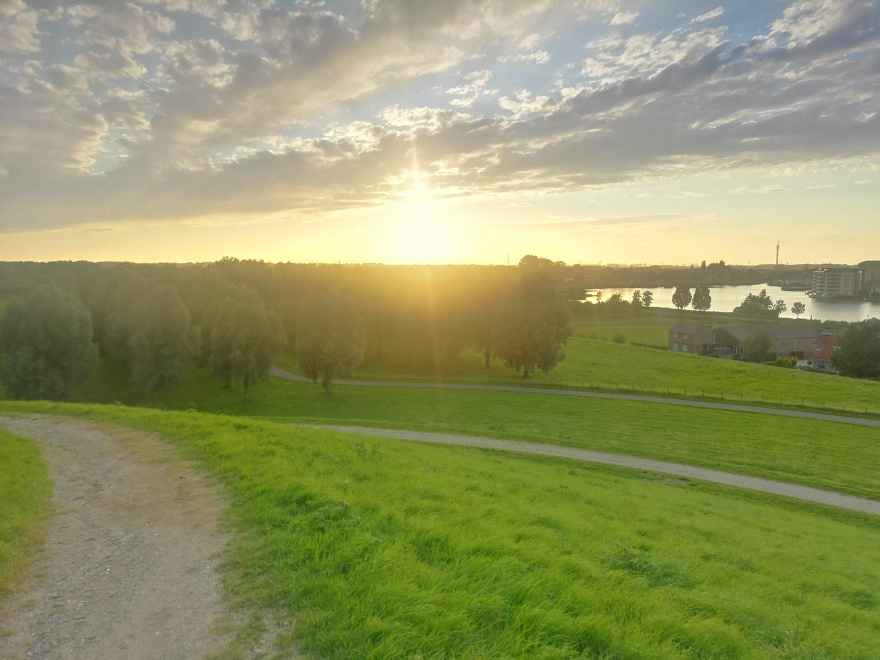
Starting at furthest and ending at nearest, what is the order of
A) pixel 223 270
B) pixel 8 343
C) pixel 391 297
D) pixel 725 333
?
pixel 725 333 → pixel 223 270 → pixel 391 297 → pixel 8 343

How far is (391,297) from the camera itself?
192 feet

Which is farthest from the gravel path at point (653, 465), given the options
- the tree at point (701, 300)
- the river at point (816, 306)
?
the tree at point (701, 300)

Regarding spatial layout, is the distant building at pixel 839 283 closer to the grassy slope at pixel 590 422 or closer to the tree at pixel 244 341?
the grassy slope at pixel 590 422

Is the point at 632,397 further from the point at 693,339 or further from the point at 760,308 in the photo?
the point at 760,308

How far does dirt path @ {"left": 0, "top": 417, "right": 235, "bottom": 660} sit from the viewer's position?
5.20 metres

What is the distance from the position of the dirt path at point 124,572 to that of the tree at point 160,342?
33.2 metres

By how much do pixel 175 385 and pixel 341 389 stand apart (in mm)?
14902

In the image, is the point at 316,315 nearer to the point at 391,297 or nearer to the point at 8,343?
the point at 391,297

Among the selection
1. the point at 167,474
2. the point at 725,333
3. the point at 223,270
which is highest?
the point at 223,270

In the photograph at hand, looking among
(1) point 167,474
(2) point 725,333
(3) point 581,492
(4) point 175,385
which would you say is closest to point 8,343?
(4) point 175,385

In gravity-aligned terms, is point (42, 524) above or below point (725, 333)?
above

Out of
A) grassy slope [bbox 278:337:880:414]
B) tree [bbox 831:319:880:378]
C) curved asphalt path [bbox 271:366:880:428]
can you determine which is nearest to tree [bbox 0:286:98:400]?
curved asphalt path [bbox 271:366:880:428]

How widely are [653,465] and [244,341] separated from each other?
1348 inches

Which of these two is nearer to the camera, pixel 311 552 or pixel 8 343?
pixel 311 552
